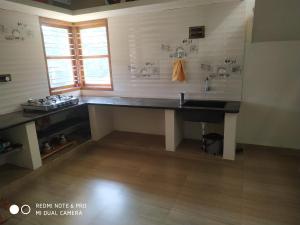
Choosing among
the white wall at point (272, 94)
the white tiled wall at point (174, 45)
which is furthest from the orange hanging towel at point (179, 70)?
the white wall at point (272, 94)

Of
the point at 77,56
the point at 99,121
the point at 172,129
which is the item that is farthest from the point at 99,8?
the point at 172,129

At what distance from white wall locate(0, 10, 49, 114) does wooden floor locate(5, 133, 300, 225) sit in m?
1.13

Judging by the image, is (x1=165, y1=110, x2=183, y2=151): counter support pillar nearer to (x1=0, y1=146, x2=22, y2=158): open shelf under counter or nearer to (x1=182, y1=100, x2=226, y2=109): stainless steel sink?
(x1=182, y1=100, x2=226, y2=109): stainless steel sink

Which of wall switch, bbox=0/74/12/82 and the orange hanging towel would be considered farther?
the orange hanging towel

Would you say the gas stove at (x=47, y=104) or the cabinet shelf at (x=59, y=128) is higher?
the gas stove at (x=47, y=104)

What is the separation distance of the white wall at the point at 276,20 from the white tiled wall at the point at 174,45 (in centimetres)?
27

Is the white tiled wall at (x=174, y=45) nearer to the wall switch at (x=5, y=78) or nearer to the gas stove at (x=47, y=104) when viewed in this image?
the gas stove at (x=47, y=104)

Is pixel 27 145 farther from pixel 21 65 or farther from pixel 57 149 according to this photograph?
pixel 21 65

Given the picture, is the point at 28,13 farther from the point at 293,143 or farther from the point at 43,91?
the point at 293,143

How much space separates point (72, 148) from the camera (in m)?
3.35

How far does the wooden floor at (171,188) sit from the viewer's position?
1.96 metres

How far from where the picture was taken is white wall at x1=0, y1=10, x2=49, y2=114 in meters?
2.84

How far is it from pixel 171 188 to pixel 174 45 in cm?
209

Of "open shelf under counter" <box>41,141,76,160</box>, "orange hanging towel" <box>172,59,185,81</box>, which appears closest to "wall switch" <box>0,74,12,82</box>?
"open shelf under counter" <box>41,141,76,160</box>
